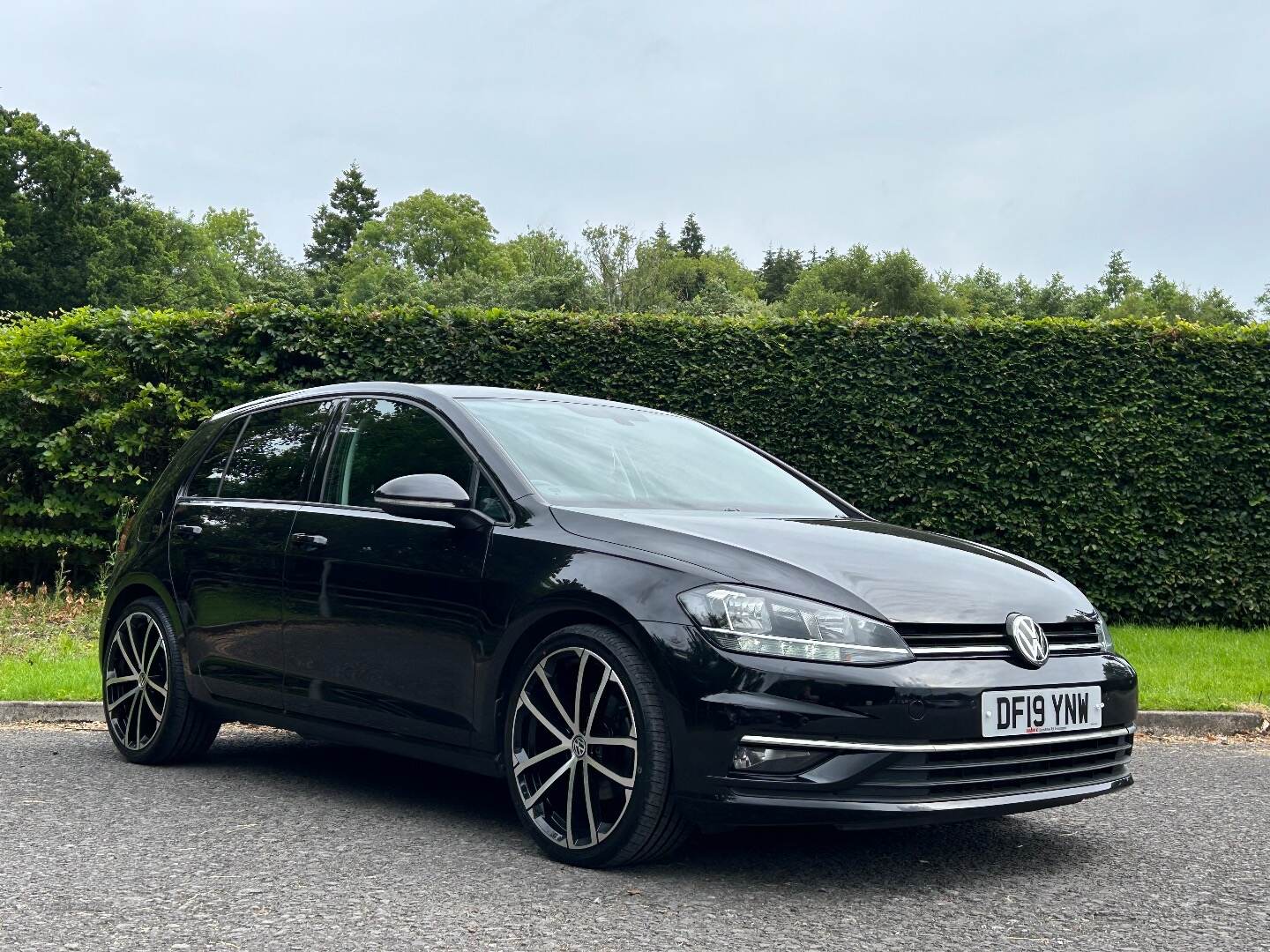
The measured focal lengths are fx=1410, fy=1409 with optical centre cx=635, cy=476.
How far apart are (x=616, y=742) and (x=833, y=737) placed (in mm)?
694

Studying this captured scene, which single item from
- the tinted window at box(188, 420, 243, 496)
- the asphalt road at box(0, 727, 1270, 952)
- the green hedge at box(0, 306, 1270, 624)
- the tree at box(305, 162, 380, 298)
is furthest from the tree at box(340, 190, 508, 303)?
the asphalt road at box(0, 727, 1270, 952)

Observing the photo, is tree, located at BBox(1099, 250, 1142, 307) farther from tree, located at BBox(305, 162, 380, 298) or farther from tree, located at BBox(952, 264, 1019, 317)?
tree, located at BBox(305, 162, 380, 298)

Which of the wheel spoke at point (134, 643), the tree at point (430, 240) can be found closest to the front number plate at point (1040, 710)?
the wheel spoke at point (134, 643)

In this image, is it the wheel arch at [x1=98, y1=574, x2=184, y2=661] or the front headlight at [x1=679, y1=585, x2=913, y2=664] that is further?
the wheel arch at [x1=98, y1=574, x2=184, y2=661]

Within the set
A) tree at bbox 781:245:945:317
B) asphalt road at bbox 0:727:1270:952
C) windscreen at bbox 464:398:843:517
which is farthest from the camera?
tree at bbox 781:245:945:317

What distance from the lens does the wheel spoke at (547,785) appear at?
4.49 meters

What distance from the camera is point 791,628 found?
413cm

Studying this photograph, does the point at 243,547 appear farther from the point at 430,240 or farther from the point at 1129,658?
the point at 430,240

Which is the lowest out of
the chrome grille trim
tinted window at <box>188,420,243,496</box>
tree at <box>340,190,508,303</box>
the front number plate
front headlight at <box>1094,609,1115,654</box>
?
the chrome grille trim

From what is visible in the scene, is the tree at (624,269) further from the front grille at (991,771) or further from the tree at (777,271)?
the front grille at (991,771)

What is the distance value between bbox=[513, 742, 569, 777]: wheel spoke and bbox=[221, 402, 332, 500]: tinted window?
183cm

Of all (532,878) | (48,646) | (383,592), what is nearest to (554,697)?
(532,878)

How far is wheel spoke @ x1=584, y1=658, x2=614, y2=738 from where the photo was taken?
4379 mm

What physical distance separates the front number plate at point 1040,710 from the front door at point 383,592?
1.74 meters
